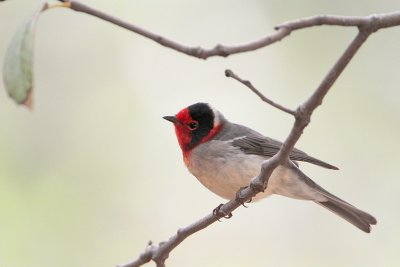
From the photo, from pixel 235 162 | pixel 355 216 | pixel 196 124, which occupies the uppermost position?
pixel 196 124

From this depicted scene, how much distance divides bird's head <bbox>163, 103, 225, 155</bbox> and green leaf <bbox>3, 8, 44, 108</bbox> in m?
2.42

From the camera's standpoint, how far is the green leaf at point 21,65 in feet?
6.25

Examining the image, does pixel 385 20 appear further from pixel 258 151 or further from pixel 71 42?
pixel 71 42

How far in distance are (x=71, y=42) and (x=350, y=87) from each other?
239cm

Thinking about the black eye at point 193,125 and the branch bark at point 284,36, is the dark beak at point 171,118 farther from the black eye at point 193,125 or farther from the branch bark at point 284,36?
the branch bark at point 284,36

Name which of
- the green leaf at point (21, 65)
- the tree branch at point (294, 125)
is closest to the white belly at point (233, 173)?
the tree branch at point (294, 125)

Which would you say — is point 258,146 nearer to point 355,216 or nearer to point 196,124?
point 196,124

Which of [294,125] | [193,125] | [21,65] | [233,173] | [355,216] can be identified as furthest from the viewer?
[193,125]

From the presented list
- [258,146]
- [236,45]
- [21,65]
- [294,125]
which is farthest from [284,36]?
[258,146]

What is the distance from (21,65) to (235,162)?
2231 mm

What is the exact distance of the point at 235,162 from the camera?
407cm

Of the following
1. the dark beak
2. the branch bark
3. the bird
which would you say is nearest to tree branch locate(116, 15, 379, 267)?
the branch bark

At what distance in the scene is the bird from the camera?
402 centimetres

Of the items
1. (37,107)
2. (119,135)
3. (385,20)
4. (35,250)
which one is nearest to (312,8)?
(119,135)
